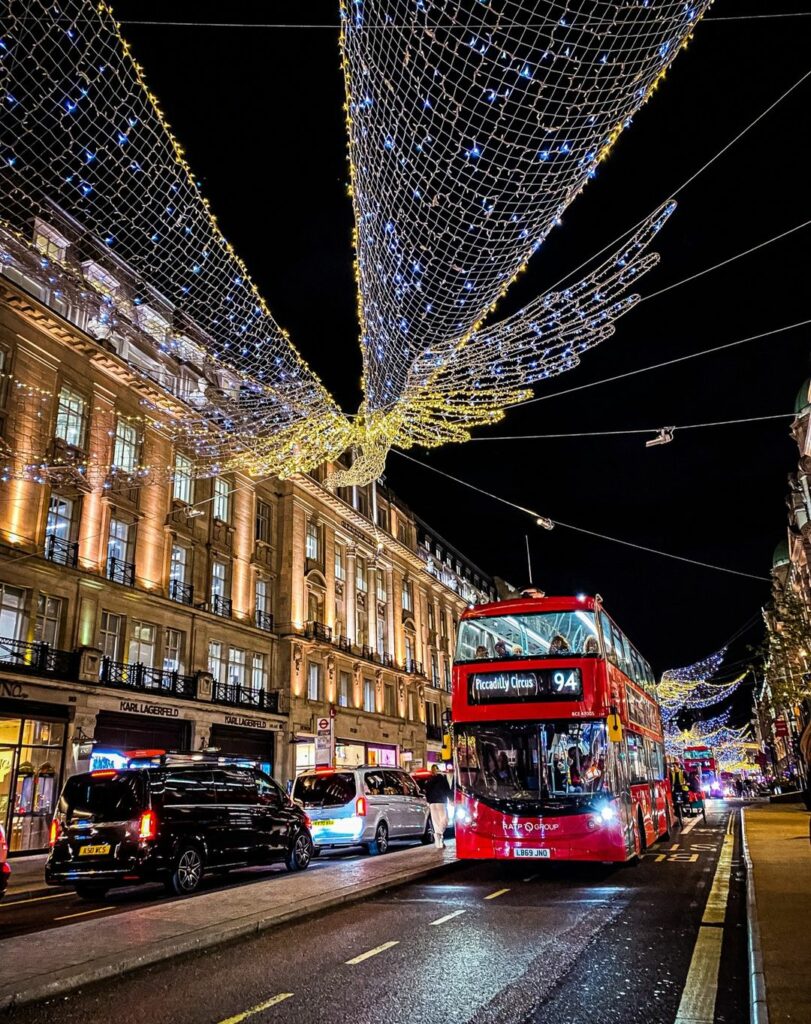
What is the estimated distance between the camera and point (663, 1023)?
4.99m

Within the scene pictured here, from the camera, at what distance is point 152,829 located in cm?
1098

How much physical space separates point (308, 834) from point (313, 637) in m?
22.7

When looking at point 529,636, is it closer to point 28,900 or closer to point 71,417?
point 28,900

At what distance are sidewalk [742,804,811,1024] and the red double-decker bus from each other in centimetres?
234

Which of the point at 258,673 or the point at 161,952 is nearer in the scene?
the point at 161,952

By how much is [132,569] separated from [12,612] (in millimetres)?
5359

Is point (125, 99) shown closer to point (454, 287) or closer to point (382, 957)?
point (454, 287)

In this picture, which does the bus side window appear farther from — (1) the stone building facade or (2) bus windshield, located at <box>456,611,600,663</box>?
(1) the stone building facade

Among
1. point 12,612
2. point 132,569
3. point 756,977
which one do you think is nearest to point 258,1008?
point 756,977

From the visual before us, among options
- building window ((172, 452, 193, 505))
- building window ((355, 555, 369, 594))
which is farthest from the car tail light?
building window ((355, 555, 369, 594))

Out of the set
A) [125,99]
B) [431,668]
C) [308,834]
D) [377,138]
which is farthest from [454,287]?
[431,668]

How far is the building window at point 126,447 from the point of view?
26953mm

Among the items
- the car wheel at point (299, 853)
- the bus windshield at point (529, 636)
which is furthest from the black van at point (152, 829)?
the bus windshield at point (529, 636)

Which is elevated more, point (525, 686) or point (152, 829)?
point (525, 686)
